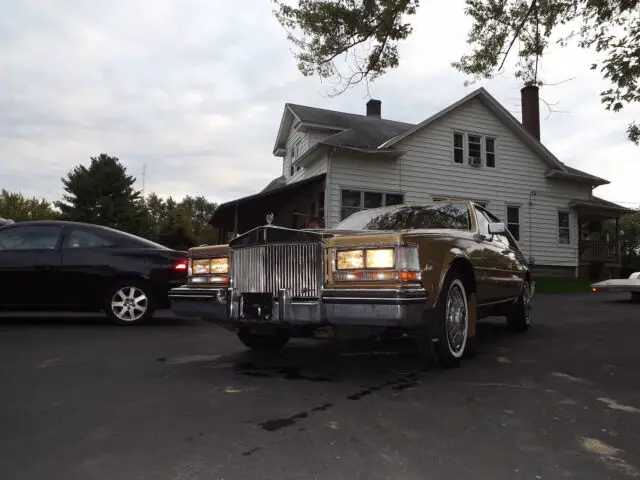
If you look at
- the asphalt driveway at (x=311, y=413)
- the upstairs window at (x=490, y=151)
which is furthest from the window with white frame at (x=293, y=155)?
the asphalt driveway at (x=311, y=413)

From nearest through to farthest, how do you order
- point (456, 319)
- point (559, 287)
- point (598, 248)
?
1. point (456, 319)
2. point (559, 287)
3. point (598, 248)

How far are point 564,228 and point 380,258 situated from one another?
2124 centimetres

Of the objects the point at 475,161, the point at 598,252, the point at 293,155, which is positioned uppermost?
the point at 293,155

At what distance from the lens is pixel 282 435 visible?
2.79 metres

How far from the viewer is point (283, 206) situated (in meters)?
20.5

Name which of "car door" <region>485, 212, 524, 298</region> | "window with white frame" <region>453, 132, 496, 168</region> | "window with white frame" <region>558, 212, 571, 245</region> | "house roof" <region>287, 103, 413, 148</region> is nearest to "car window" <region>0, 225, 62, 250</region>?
"car door" <region>485, 212, 524, 298</region>

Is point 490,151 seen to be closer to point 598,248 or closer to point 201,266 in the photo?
point 598,248

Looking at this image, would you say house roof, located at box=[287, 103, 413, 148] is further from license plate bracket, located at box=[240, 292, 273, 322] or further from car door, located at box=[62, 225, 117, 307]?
license plate bracket, located at box=[240, 292, 273, 322]

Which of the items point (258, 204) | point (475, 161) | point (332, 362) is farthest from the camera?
point (475, 161)

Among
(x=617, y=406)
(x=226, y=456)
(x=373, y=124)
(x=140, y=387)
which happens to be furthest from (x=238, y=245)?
(x=373, y=124)

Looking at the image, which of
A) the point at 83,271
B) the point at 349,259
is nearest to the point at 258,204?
the point at 83,271

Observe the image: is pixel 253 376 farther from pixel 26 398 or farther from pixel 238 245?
pixel 26 398

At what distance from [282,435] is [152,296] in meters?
4.93

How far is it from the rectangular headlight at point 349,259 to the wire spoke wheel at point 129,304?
13.6 ft
